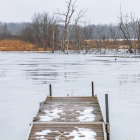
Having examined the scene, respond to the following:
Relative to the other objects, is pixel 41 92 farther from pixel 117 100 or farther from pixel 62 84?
pixel 117 100

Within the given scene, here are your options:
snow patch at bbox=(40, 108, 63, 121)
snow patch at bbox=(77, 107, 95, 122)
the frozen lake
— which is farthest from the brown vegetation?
snow patch at bbox=(77, 107, 95, 122)

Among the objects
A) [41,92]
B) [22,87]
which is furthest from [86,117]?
[22,87]

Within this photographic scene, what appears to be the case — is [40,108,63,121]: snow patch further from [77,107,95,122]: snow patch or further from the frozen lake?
[77,107,95,122]: snow patch

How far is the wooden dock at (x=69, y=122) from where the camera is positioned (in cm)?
633

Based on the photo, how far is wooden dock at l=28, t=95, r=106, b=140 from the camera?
6328mm

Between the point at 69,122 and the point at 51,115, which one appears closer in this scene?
the point at 69,122

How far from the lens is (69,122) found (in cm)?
709

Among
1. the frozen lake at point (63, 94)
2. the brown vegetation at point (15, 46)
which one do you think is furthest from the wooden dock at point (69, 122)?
the brown vegetation at point (15, 46)

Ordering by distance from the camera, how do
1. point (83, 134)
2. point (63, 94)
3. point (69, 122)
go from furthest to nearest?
point (63, 94) → point (69, 122) → point (83, 134)

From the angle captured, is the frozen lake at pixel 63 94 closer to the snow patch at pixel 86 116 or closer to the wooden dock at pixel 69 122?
the wooden dock at pixel 69 122

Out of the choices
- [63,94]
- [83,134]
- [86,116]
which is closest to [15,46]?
[63,94]

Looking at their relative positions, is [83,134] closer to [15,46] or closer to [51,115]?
[51,115]

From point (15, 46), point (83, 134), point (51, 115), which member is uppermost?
point (15, 46)

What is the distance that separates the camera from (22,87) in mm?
14359
